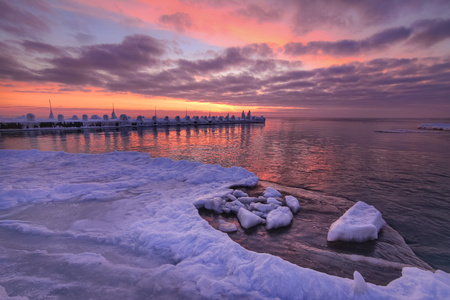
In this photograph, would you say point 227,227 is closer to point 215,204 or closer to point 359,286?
point 215,204

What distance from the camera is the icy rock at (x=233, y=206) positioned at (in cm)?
768

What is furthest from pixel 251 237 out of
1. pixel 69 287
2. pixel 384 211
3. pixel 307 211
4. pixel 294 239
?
pixel 384 211

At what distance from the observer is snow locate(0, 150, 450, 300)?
12.0 ft

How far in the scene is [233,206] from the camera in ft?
25.7

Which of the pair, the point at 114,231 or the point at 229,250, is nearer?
the point at 229,250

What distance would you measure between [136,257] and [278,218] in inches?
173

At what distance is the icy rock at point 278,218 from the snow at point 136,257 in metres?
1.06

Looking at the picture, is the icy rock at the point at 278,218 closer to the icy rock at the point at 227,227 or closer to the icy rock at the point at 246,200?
the icy rock at the point at 227,227

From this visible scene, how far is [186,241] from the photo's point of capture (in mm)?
5215

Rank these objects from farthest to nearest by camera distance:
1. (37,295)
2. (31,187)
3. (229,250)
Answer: (31,187)
(229,250)
(37,295)

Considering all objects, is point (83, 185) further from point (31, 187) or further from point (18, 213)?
point (18, 213)

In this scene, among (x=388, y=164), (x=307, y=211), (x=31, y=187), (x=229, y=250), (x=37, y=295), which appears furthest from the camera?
(x=388, y=164)

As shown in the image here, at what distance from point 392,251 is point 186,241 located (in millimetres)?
5747

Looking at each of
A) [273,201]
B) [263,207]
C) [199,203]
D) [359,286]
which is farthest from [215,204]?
[359,286]
